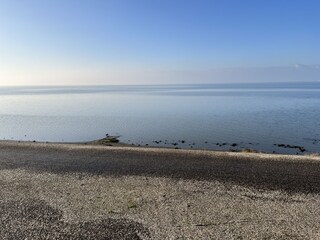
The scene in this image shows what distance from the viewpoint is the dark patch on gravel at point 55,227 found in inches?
343

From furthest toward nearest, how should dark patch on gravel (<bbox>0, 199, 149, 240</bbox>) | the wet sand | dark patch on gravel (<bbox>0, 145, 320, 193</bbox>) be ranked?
1. dark patch on gravel (<bbox>0, 145, 320, 193</bbox>)
2. the wet sand
3. dark patch on gravel (<bbox>0, 199, 149, 240</bbox>)

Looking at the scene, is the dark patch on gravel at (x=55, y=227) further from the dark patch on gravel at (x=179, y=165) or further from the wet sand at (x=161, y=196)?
the dark patch on gravel at (x=179, y=165)

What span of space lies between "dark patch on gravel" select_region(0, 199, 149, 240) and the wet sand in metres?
0.03

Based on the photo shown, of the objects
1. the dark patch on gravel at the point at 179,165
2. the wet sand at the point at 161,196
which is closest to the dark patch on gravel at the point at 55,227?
the wet sand at the point at 161,196

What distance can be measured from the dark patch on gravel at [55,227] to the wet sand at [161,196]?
27 millimetres

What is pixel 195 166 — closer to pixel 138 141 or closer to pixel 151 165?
pixel 151 165

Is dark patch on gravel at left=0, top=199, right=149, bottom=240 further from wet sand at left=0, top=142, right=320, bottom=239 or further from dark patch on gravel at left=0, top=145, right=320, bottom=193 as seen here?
dark patch on gravel at left=0, top=145, right=320, bottom=193

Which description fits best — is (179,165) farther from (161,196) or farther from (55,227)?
(55,227)

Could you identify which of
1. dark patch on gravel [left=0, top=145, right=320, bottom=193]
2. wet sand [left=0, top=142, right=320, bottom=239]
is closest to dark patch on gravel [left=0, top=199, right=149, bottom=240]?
wet sand [left=0, top=142, right=320, bottom=239]

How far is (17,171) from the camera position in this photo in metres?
15.9

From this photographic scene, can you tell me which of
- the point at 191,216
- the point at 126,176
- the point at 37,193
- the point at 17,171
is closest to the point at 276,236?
the point at 191,216

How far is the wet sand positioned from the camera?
9.03m

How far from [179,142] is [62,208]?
20069mm

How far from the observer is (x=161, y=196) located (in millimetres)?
11773
